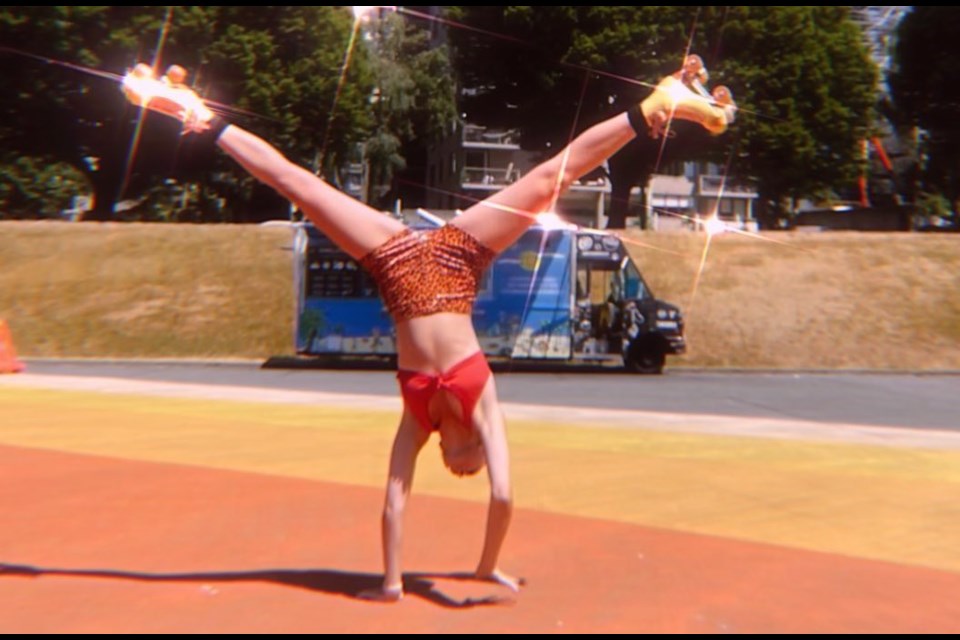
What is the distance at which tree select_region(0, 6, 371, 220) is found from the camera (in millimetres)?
38250

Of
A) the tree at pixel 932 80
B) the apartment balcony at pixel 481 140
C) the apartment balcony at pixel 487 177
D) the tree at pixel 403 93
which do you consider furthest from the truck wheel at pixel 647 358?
the apartment balcony at pixel 481 140

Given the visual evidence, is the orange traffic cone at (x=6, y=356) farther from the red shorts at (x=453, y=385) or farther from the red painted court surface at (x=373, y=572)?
the red shorts at (x=453, y=385)

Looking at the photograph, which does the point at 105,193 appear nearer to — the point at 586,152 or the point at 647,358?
the point at 647,358

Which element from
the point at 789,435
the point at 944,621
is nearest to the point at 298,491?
the point at 944,621

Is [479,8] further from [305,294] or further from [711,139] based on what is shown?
[305,294]

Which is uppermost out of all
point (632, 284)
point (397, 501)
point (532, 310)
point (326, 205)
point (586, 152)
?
point (586, 152)

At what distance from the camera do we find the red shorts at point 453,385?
543 centimetres

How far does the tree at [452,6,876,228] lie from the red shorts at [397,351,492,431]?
37940mm

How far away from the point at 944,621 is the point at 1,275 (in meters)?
29.2

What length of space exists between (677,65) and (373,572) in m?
37.7

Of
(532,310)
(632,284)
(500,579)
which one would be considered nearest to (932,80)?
(632,284)

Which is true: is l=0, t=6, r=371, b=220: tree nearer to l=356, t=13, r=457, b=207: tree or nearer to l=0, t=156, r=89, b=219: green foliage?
l=0, t=156, r=89, b=219: green foliage

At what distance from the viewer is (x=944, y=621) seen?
5.62m

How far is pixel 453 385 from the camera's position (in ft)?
17.8
